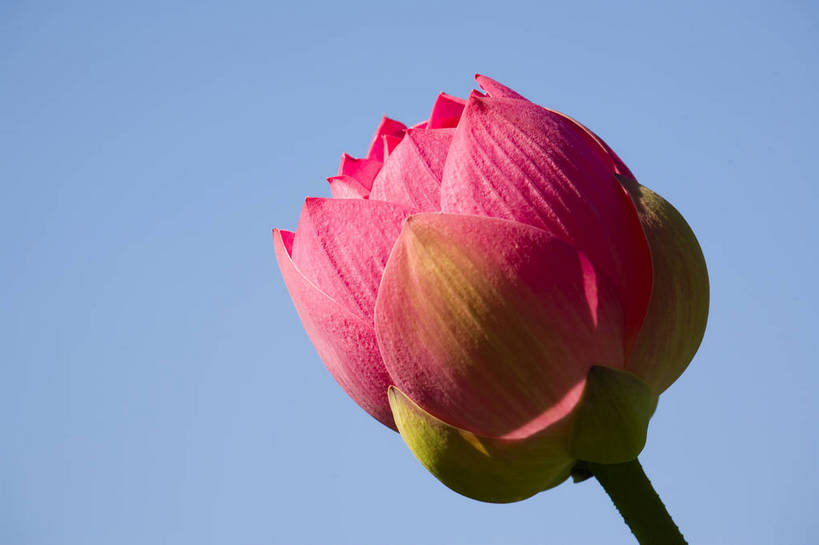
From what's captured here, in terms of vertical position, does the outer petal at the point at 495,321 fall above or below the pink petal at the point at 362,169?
below

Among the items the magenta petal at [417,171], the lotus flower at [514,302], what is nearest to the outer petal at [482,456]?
the lotus flower at [514,302]

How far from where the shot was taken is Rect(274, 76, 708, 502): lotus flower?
1.21 feet

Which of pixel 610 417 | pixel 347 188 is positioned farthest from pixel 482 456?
pixel 347 188

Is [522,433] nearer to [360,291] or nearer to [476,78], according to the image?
[360,291]

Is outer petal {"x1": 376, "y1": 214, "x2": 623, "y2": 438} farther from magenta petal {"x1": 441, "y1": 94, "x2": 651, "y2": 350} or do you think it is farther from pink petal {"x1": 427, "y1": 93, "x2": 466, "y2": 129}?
pink petal {"x1": 427, "y1": 93, "x2": 466, "y2": 129}

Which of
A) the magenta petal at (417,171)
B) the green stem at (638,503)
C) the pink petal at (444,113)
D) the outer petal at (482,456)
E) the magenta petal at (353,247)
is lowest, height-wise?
the green stem at (638,503)

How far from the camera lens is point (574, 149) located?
0.41 meters

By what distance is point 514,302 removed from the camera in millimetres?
366

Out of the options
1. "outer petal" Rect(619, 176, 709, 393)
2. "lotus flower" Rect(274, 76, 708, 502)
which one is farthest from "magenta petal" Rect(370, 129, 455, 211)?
"outer petal" Rect(619, 176, 709, 393)

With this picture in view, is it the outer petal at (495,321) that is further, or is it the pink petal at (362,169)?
the pink petal at (362,169)

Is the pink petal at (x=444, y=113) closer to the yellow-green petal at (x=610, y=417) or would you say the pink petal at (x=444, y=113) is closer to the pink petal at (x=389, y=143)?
the pink petal at (x=389, y=143)

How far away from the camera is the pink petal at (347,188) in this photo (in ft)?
1.65

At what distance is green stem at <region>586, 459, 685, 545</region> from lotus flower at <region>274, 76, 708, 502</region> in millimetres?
15

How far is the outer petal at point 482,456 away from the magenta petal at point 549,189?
7 cm
